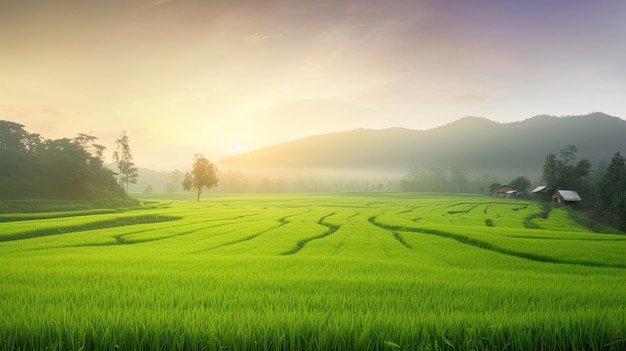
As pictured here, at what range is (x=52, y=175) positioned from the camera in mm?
62156

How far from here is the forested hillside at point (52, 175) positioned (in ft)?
193

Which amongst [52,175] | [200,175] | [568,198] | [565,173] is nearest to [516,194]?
[565,173]

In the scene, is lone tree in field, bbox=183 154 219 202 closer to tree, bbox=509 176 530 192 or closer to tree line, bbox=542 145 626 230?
tree line, bbox=542 145 626 230

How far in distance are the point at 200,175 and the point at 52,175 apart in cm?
2967

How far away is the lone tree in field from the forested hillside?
1765 centimetres

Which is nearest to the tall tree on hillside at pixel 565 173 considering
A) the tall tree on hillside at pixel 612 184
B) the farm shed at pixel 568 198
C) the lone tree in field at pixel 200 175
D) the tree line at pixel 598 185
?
the tree line at pixel 598 185

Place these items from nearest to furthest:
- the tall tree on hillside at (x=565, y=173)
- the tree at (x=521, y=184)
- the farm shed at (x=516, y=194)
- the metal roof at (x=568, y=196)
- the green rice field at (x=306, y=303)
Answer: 1. the green rice field at (x=306, y=303)
2. the metal roof at (x=568, y=196)
3. the tall tree on hillside at (x=565, y=173)
4. the farm shed at (x=516, y=194)
5. the tree at (x=521, y=184)

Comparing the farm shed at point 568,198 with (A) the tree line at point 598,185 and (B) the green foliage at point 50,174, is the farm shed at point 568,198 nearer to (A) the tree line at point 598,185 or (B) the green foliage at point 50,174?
(A) the tree line at point 598,185

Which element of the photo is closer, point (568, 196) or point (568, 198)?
point (568, 198)

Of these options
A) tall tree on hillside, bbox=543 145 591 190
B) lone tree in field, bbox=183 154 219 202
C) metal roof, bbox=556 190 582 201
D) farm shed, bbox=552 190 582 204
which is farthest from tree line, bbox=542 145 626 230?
lone tree in field, bbox=183 154 219 202

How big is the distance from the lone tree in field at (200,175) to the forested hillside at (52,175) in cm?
1765

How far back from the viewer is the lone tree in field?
84688mm

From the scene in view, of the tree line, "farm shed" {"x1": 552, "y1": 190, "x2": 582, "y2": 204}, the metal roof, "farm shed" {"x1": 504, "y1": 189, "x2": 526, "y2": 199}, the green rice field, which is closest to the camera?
the green rice field

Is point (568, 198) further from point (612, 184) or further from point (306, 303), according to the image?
point (306, 303)
